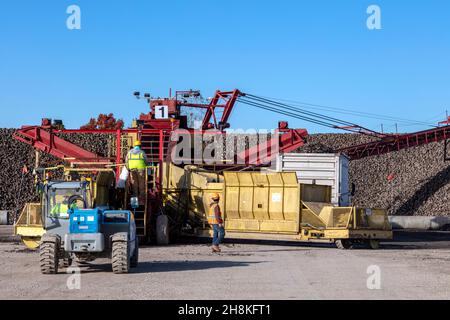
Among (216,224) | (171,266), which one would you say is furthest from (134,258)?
(216,224)

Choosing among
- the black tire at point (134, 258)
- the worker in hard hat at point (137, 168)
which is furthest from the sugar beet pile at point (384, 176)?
the black tire at point (134, 258)

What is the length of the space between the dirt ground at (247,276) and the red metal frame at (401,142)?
1841cm

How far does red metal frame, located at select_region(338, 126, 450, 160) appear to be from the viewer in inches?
1641

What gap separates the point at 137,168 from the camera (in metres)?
23.2

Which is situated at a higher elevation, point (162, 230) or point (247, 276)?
point (162, 230)

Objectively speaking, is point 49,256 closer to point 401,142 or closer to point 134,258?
point 134,258

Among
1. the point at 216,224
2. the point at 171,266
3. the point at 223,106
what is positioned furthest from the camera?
the point at 223,106

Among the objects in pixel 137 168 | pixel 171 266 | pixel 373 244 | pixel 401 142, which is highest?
pixel 401 142

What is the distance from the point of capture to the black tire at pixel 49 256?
15625 millimetres

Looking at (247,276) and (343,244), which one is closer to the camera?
(247,276)

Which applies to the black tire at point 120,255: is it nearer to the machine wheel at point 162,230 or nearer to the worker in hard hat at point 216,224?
the worker in hard hat at point 216,224

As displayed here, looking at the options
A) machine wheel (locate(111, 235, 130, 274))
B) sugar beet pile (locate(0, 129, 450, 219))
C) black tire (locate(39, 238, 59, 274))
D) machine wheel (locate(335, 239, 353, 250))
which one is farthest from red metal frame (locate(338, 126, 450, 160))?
black tire (locate(39, 238, 59, 274))

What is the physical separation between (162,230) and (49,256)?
9.67 metres
